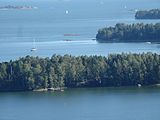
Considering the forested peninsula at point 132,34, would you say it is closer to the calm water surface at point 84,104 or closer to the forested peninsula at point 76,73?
the forested peninsula at point 76,73

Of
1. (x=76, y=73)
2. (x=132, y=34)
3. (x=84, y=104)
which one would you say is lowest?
(x=84, y=104)

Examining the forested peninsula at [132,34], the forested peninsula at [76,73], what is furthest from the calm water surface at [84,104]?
the forested peninsula at [132,34]

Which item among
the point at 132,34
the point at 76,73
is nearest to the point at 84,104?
the point at 76,73

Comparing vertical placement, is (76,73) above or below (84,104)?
above

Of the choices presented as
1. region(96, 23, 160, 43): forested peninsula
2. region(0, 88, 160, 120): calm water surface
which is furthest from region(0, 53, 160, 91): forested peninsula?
region(96, 23, 160, 43): forested peninsula

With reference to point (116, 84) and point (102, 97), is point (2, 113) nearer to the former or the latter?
point (102, 97)

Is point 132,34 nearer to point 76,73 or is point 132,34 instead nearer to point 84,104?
point 76,73

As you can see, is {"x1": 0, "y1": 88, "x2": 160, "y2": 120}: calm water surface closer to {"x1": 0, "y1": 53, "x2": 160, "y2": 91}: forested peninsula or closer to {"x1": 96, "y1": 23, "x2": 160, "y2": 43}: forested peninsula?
{"x1": 0, "y1": 53, "x2": 160, "y2": 91}: forested peninsula
